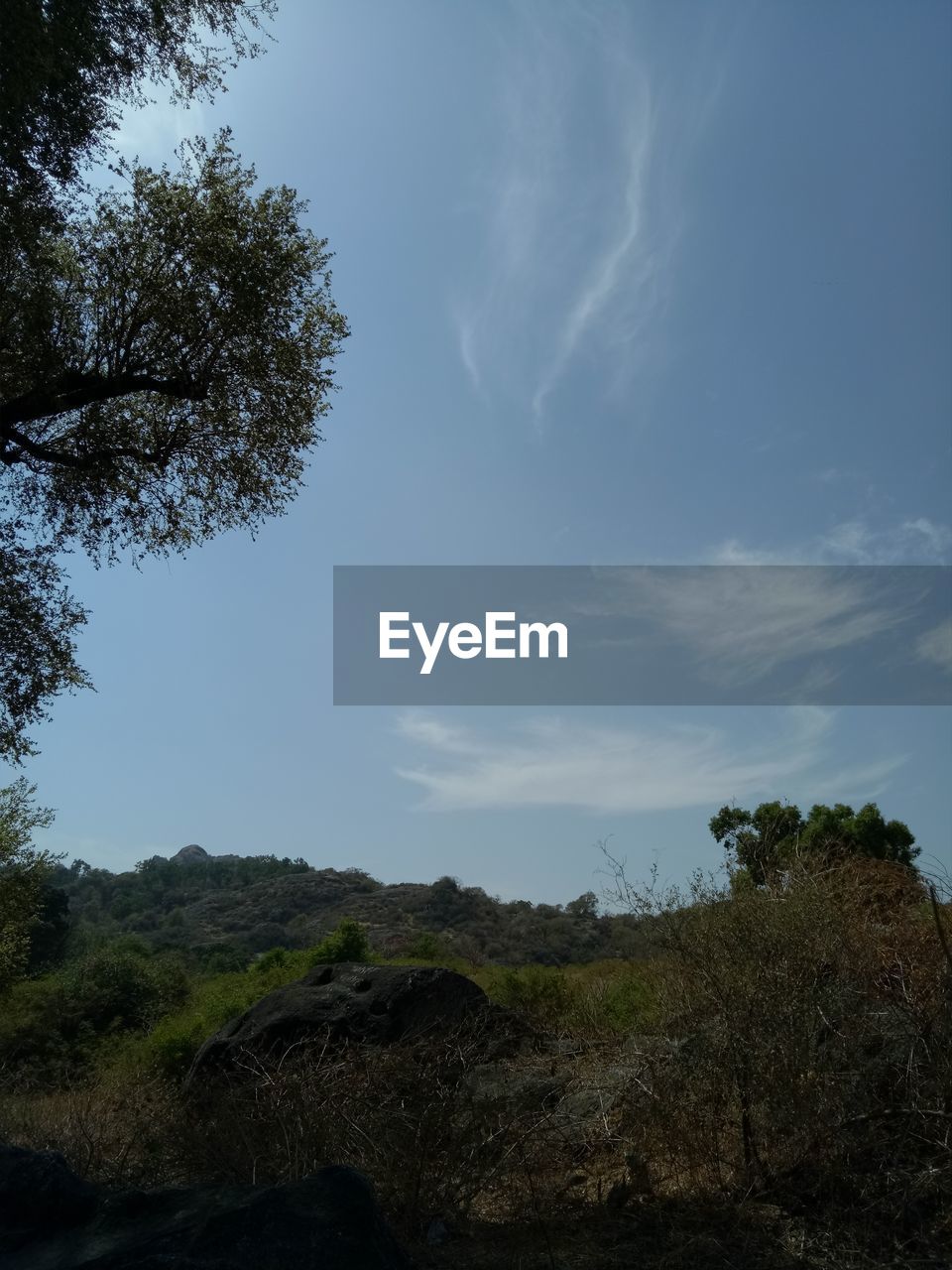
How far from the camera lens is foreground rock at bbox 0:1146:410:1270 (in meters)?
3.95

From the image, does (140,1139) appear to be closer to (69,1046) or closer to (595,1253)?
(595,1253)

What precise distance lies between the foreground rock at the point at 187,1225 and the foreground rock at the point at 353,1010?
749 centimetres

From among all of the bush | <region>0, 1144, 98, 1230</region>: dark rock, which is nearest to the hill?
the bush

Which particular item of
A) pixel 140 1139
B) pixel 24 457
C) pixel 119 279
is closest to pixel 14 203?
pixel 119 279

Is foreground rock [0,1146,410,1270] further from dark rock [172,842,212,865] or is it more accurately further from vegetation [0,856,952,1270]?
dark rock [172,842,212,865]

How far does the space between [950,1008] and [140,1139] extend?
5.74m

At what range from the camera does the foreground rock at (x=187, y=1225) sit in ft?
13.0

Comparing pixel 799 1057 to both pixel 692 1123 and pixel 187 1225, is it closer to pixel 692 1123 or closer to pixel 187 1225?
pixel 692 1123

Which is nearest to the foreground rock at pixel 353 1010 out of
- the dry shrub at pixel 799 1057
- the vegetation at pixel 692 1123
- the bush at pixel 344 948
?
the vegetation at pixel 692 1123

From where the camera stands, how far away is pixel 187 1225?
4141 millimetres

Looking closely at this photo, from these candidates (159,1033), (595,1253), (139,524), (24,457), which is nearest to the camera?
(595,1253)

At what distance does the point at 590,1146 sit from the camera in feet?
25.6

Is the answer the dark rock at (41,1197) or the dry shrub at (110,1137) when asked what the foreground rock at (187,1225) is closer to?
the dark rock at (41,1197)

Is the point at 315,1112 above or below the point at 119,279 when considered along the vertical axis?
below
